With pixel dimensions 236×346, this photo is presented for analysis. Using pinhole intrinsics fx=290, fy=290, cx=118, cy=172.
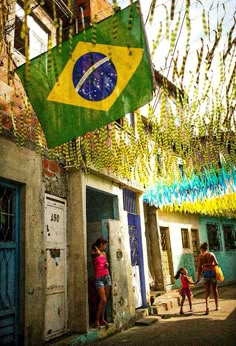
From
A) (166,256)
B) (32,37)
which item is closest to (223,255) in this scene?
(166,256)

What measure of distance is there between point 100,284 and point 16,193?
2.72 metres

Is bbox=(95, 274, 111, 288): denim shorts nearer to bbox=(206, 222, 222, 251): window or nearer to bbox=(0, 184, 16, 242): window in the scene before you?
bbox=(0, 184, 16, 242): window

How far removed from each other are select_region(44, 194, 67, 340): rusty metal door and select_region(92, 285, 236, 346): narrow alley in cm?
95

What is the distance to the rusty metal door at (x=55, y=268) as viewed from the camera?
5320mm

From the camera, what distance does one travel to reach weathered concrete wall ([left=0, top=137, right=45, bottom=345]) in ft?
15.1

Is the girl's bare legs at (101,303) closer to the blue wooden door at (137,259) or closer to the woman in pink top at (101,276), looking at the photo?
the woman in pink top at (101,276)

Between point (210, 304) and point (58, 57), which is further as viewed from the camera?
point (210, 304)

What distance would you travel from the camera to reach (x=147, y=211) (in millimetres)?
12359


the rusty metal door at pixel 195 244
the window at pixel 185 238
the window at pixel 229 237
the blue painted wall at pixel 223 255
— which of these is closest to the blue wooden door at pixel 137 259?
the window at pixel 185 238

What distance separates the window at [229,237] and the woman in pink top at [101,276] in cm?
1354

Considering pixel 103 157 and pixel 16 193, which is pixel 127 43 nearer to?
pixel 16 193

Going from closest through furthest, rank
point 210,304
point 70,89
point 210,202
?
1. point 70,89
2. point 210,304
3. point 210,202

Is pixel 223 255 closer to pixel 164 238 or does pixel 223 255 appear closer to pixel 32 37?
pixel 164 238

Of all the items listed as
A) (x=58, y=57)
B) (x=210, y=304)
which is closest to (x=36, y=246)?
(x=58, y=57)
